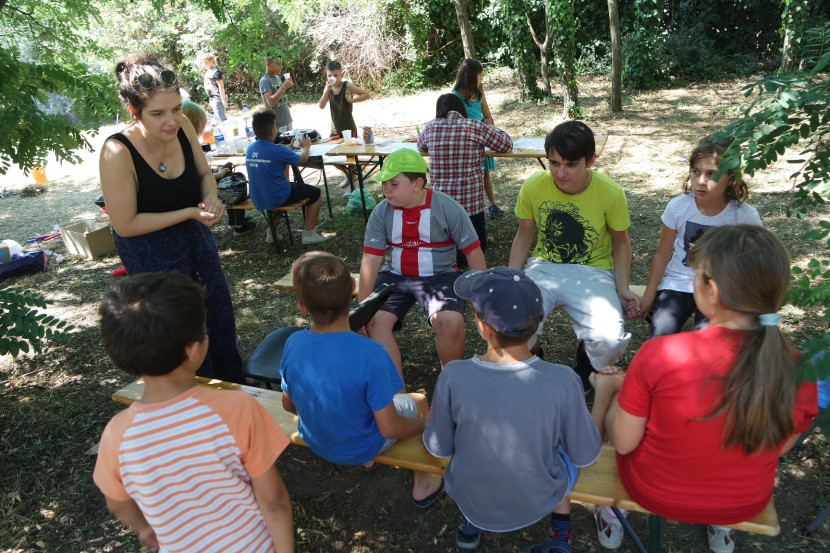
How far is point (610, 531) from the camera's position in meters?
2.26

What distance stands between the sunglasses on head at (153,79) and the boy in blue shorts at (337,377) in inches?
40.2

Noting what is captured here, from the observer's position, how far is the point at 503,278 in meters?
1.81

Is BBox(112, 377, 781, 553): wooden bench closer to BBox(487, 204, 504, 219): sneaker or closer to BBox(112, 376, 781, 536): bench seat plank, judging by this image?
BBox(112, 376, 781, 536): bench seat plank

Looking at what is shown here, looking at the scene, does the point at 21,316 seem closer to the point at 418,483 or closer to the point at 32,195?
the point at 418,483

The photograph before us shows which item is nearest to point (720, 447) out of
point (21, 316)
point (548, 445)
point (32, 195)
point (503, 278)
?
point (548, 445)

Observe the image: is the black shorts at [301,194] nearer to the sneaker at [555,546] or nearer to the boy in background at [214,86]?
the sneaker at [555,546]

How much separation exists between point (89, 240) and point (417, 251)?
4.68m

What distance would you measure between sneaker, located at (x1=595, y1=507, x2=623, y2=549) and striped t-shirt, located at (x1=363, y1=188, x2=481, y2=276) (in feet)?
4.84

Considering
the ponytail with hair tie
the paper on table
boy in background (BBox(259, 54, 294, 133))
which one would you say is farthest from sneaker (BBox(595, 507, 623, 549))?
boy in background (BBox(259, 54, 294, 133))

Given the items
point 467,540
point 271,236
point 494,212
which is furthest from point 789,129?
point 271,236

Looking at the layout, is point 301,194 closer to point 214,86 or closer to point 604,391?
point 604,391

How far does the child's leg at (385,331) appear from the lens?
9.66ft

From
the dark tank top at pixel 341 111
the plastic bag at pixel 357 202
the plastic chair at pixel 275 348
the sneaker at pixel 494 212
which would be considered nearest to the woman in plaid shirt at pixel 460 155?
the sneaker at pixel 494 212

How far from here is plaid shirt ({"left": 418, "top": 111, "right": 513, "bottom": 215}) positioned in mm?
4625
